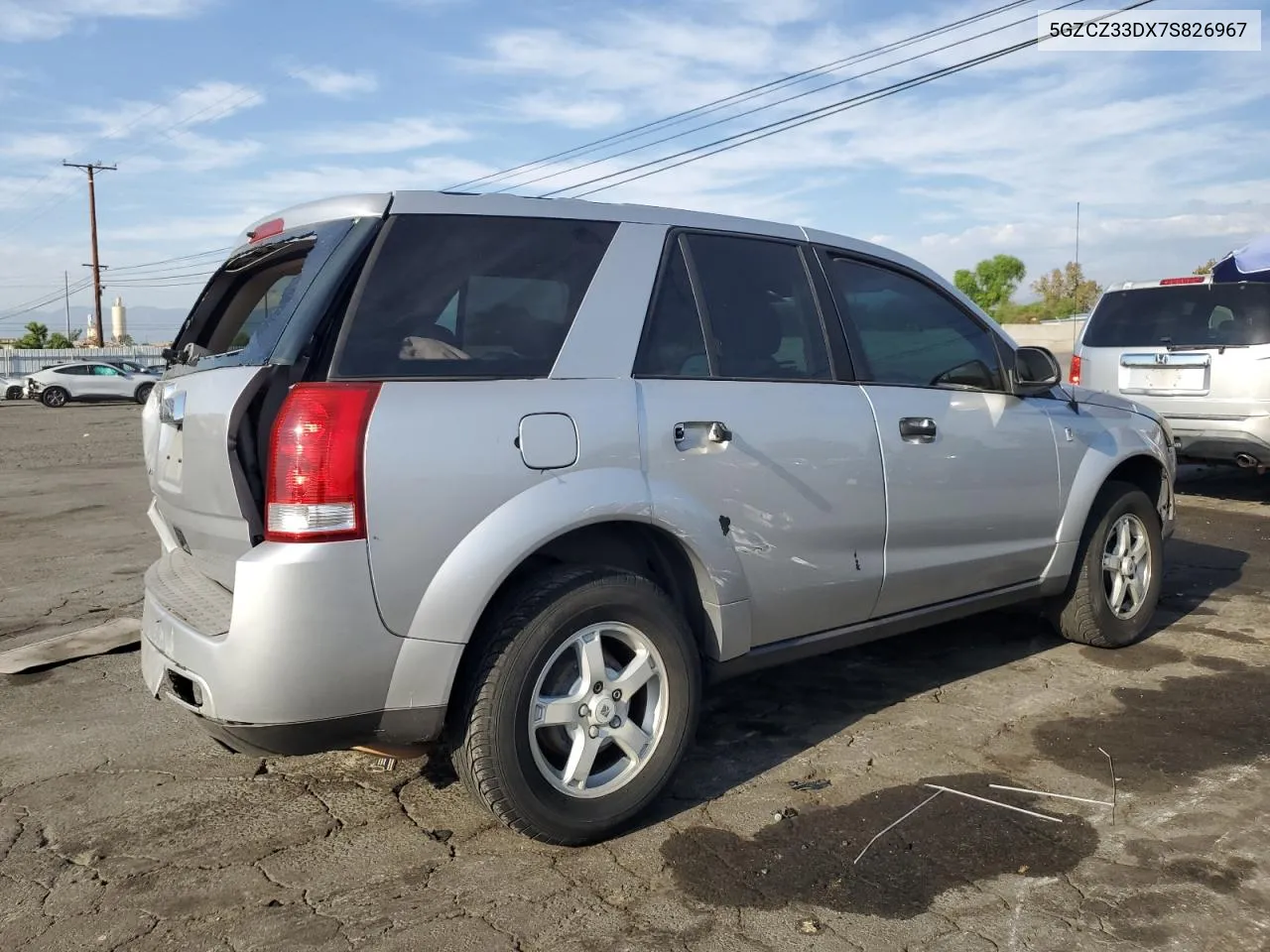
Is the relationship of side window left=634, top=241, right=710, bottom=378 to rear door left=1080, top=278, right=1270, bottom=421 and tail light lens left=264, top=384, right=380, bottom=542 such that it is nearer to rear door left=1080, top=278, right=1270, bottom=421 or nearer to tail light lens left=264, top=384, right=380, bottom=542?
tail light lens left=264, top=384, right=380, bottom=542

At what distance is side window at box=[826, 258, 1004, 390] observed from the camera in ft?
13.5

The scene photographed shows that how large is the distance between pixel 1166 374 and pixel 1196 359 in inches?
10.3

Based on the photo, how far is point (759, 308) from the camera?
381cm

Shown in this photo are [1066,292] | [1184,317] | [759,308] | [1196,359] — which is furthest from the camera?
[1066,292]

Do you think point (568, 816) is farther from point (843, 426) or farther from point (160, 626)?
point (843, 426)

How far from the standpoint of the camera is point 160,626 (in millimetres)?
3148

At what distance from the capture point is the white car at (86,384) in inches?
1358

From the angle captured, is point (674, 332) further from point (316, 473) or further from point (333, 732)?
point (333, 732)

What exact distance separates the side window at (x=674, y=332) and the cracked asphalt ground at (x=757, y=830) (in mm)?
1386

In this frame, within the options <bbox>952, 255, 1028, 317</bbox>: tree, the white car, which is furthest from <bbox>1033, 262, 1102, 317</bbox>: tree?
the white car

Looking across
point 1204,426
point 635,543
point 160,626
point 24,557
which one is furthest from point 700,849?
point 1204,426

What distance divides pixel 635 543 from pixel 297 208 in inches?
59.2

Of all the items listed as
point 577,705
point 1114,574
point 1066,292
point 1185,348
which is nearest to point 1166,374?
point 1185,348

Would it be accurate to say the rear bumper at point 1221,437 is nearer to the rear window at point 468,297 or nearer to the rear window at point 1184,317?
the rear window at point 1184,317
